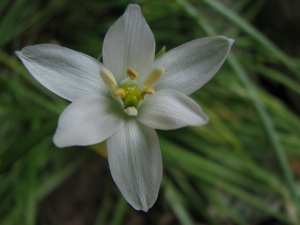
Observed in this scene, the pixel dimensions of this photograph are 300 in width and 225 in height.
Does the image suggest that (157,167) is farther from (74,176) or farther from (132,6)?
(74,176)

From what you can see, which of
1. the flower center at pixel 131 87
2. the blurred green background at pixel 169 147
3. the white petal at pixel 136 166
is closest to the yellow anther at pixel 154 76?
the flower center at pixel 131 87

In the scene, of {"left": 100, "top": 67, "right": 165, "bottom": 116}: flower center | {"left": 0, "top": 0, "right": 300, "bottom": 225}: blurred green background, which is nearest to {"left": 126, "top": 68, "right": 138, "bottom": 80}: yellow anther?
{"left": 100, "top": 67, "right": 165, "bottom": 116}: flower center

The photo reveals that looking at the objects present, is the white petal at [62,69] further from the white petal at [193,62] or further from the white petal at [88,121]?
the white petal at [193,62]

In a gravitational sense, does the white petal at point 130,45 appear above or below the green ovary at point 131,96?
above

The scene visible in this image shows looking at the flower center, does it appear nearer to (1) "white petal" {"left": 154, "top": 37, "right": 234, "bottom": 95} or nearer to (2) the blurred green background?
(1) "white petal" {"left": 154, "top": 37, "right": 234, "bottom": 95}

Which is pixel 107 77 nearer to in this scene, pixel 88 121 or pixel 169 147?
pixel 88 121

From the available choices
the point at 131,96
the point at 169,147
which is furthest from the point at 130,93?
the point at 169,147

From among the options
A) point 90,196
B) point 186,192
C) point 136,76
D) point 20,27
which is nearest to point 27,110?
point 20,27
